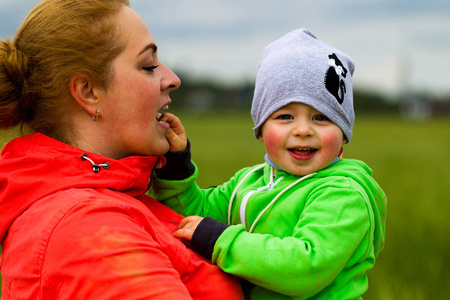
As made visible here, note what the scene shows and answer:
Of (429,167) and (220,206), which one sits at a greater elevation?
(220,206)

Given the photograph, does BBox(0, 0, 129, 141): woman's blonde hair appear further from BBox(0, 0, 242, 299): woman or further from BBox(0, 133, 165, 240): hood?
BBox(0, 133, 165, 240): hood

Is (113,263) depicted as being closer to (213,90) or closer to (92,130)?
(92,130)

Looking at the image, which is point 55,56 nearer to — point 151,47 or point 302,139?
point 151,47

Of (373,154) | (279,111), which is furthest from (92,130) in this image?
(373,154)

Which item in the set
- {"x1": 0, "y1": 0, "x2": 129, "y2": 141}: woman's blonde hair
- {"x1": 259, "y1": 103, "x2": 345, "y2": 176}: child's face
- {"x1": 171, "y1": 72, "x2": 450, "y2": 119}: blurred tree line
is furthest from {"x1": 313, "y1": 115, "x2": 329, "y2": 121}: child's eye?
{"x1": 171, "y1": 72, "x2": 450, "y2": 119}: blurred tree line

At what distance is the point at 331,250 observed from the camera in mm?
1933

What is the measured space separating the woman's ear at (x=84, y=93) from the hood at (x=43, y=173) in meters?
0.19

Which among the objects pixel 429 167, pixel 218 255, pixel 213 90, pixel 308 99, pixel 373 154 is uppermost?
pixel 308 99

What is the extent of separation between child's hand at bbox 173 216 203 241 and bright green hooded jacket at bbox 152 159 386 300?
122 mm

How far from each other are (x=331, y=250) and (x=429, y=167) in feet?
27.3

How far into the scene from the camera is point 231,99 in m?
51.2

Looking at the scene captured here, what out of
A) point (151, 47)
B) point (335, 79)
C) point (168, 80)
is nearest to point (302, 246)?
point (335, 79)

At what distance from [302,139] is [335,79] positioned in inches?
11.5

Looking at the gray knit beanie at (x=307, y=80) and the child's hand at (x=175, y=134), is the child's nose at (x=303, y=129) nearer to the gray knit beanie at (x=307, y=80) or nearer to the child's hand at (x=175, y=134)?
the gray knit beanie at (x=307, y=80)
